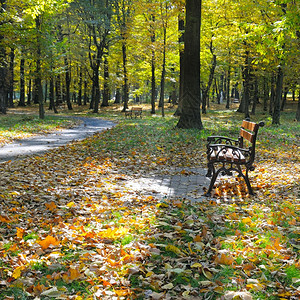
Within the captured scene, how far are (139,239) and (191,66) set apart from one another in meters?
10.7

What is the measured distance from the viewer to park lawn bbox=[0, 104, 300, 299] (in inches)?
108

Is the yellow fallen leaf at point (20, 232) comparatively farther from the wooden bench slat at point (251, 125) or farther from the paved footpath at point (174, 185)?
the wooden bench slat at point (251, 125)

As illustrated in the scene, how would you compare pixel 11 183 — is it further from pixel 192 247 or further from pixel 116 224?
pixel 192 247

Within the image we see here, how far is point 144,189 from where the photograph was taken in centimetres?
A: 586

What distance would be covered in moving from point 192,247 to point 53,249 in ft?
5.27

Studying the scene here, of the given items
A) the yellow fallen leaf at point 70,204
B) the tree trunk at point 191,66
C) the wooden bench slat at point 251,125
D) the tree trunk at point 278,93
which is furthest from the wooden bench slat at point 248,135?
the tree trunk at point 278,93

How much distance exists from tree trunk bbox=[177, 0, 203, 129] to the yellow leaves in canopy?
34.7ft

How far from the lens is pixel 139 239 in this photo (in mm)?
3650

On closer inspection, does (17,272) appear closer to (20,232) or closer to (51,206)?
(20,232)

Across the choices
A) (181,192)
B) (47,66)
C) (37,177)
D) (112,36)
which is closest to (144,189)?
(181,192)

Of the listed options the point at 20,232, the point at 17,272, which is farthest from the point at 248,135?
the point at 17,272

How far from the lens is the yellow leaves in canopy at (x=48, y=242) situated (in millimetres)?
3390

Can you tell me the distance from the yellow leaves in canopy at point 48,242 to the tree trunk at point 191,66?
10574 mm

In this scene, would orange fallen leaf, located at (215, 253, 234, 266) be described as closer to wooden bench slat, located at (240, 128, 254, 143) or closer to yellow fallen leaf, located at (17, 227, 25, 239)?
yellow fallen leaf, located at (17, 227, 25, 239)
